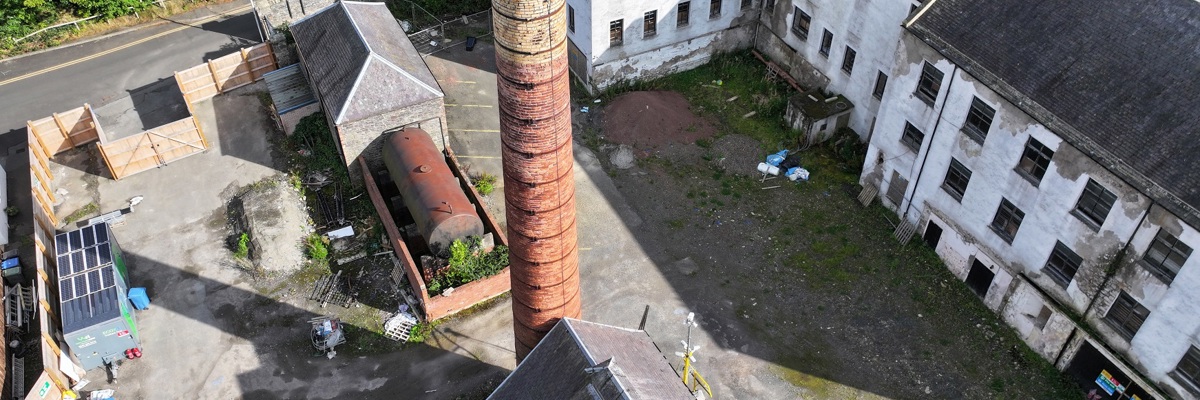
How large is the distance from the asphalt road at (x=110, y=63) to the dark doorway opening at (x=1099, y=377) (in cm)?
3758

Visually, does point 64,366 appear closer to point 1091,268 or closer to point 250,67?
point 250,67

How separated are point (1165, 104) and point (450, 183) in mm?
21068

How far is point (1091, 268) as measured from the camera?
23438 millimetres

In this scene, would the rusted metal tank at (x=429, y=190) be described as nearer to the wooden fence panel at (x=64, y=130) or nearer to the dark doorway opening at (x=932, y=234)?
the wooden fence panel at (x=64, y=130)

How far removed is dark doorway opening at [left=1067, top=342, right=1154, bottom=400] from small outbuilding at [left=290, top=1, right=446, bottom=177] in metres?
22.7

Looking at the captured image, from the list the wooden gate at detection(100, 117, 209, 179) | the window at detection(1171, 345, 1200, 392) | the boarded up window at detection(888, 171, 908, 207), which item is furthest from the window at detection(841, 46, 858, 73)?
the wooden gate at detection(100, 117, 209, 179)

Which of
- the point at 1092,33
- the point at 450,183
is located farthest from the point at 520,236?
the point at 1092,33

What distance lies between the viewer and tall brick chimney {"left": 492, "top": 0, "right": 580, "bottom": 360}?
15.8m

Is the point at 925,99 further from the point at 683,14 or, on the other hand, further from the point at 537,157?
the point at 537,157

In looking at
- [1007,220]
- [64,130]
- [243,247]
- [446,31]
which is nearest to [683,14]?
[446,31]

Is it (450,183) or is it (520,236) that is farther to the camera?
(450,183)

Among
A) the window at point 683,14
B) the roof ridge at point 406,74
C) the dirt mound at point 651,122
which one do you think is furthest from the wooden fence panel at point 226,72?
the window at point 683,14

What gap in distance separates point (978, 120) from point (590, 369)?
1455 centimetres

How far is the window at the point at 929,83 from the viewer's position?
2659cm
